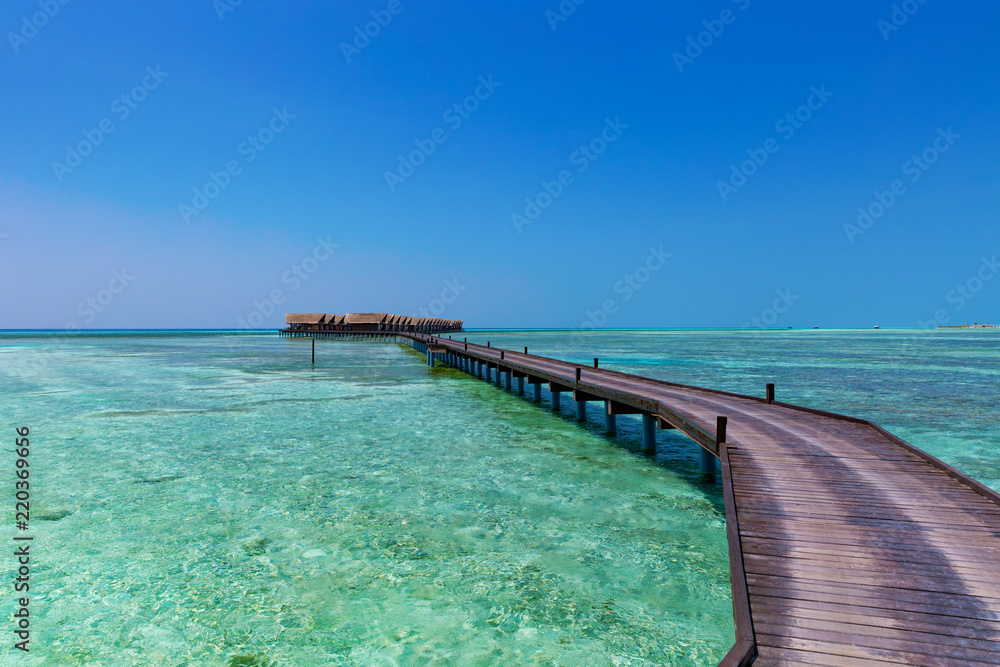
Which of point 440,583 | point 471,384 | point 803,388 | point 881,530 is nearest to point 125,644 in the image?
point 440,583

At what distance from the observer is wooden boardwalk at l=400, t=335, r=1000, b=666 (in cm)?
342

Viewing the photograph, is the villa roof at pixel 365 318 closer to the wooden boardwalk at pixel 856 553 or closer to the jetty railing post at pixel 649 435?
the jetty railing post at pixel 649 435

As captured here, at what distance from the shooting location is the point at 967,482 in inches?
242

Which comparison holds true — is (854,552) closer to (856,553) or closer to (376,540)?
(856,553)

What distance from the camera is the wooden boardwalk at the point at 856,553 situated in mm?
3416

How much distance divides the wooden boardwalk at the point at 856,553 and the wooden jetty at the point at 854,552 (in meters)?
0.01

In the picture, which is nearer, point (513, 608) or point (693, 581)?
point (513, 608)

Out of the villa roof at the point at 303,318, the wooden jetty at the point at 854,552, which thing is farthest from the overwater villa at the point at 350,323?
the wooden jetty at the point at 854,552

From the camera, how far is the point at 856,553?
4.59m

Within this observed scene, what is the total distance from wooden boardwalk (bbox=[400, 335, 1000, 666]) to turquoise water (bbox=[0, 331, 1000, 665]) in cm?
101

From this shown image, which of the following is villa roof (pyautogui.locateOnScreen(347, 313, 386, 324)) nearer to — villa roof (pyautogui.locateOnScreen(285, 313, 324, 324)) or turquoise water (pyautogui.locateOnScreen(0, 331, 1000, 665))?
villa roof (pyautogui.locateOnScreen(285, 313, 324, 324))

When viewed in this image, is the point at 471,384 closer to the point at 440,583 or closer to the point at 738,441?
the point at 738,441

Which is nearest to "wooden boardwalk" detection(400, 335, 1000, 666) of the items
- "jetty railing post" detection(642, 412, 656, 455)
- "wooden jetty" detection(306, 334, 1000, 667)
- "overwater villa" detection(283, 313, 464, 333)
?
"wooden jetty" detection(306, 334, 1000, 667)

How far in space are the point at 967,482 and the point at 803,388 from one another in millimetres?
19276
